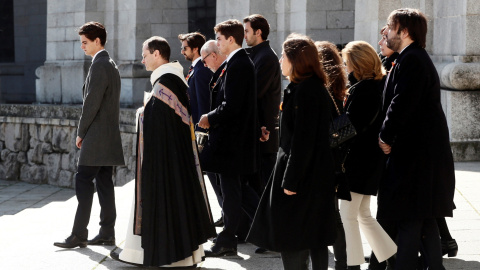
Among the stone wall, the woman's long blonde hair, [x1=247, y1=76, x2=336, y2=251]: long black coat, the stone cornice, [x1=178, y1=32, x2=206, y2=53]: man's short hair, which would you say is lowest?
the stone wall

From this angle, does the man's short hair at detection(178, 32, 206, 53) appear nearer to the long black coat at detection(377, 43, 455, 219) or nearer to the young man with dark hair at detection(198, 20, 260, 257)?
the young man with dark hair at detection(198, 20, 260, 257)

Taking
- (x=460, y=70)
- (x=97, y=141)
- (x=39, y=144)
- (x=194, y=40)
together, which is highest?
(x=194, y=40)

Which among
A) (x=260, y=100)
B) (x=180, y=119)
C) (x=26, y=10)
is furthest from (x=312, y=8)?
(x=26, y=10)

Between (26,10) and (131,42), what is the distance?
8.78m

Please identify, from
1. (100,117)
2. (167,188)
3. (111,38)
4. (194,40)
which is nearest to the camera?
(167,188)

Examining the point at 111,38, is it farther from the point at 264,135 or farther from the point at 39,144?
the point at 264,135

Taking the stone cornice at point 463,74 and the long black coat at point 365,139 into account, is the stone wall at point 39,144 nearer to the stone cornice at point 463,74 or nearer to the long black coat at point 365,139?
the stone cornice at point 463,74

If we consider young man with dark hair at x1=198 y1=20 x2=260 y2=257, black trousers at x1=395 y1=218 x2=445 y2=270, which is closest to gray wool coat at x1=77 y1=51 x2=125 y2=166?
young man with dark hair at x1=198 y1=20 x2=260 y2=257

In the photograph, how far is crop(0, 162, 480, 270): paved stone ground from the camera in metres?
6.27

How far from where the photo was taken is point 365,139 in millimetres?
5512

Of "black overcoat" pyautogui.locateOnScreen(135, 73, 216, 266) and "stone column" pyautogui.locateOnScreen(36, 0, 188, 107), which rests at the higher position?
"stone column" pyautogui.locateOnScreen(36, 0, 188, 107)

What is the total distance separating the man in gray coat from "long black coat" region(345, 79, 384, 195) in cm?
221

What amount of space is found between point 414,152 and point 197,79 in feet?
8.79

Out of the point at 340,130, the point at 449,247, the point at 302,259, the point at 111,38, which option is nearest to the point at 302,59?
the point at 340,130
